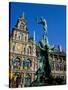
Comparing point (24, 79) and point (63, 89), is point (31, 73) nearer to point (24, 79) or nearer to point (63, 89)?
point (24, 79)

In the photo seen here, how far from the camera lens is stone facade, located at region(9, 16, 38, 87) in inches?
92.7

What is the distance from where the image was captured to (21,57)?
239 cm

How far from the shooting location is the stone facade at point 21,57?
2.35 meters

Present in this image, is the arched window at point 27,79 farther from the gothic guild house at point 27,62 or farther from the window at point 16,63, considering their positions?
the window at point 16,63

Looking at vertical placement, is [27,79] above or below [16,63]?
below

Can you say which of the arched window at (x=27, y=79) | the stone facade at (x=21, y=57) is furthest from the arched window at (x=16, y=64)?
the arched window at (x=27, y=79)

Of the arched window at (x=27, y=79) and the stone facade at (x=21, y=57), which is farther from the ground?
the stone facade at (x=21, y=57)

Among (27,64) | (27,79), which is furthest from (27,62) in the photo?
(27,79)

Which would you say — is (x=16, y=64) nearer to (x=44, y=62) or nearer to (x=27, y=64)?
(x=27, y=64)

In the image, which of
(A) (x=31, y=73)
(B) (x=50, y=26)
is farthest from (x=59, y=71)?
(B) (x=50, y=26)

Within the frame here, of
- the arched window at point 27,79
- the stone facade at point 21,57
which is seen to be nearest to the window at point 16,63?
the stone facade at point 21,57

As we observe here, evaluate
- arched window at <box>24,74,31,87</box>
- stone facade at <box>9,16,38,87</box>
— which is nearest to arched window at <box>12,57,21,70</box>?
stone facade at <box>9,16,38,87</box>

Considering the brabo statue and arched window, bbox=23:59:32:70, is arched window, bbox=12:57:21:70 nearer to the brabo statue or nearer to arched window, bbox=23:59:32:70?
arched window, bbox=23:59:32:70

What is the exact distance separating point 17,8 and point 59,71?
73 cm
